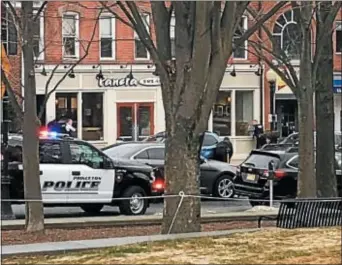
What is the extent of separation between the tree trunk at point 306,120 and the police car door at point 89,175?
3869 mm

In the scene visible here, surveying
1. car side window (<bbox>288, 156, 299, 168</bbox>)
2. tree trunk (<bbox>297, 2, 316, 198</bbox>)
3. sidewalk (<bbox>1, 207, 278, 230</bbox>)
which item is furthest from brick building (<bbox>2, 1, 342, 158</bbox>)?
sidewalk (<bbox>1, 207, 278, 230</bbox>)

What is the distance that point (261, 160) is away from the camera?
21.3 m

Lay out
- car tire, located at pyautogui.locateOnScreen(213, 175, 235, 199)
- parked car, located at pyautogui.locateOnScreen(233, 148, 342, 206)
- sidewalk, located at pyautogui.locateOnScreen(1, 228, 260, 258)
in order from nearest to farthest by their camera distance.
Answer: sidewalk, located at pyautogui.locateOnScreen(1, 228, 260, 258)
parked car, located at pyautogui.locateOnScreen(233, 148, 342, 206)
car tire, located at pyautogui.locateOnScreen(213, 175, 235, 199)

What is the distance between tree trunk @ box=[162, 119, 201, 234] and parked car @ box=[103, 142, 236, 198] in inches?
306

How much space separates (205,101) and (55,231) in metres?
3.83

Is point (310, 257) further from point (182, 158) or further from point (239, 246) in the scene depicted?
point (182, 158)

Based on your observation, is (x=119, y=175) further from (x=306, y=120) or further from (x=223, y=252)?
(x=223, y=252)

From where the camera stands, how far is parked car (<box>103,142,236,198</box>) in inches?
837

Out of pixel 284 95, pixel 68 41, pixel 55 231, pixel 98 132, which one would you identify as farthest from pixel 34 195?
pixel 284 95

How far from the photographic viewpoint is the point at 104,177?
17.8 meters

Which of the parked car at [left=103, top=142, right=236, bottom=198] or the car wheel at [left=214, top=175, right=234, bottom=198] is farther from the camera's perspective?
the car wheel at [left=214, top=175, right=234, bottom=198]

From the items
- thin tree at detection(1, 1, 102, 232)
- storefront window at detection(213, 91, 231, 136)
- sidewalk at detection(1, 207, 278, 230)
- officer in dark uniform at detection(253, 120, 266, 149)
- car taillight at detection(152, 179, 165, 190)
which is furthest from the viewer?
storefront window at detection(213, 91, 231, 136)

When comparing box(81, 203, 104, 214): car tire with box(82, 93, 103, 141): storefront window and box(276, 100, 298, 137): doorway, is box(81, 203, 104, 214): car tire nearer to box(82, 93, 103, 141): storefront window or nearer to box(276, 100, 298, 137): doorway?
box(82, 93, 103, 141): storefront window

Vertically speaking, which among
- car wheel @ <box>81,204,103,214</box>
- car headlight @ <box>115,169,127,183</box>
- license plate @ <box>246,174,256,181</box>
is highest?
car headlight @ <box>115,169,127,183</box>
